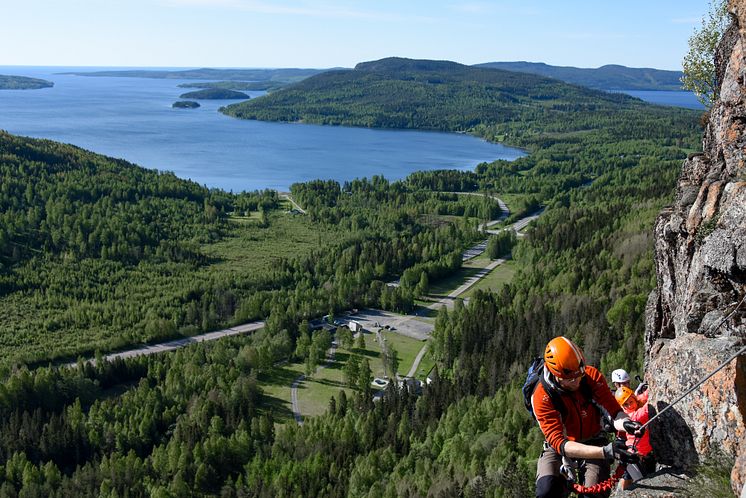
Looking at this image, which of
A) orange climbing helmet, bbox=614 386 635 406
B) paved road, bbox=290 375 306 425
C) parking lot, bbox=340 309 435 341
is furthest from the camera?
parking lot, bbox=340 309 435 341

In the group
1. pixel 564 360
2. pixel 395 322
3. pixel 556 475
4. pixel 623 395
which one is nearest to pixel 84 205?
pixel 395 322

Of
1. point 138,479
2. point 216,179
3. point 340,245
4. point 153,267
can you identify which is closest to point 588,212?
point 340,245

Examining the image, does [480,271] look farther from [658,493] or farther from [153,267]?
[658,493]

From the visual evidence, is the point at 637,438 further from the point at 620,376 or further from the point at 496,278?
the point at 496,278

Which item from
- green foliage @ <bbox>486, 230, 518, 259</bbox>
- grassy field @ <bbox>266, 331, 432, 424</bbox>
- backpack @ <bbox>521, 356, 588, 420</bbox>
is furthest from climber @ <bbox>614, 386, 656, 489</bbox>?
green foliage @ <bbox>486, 230, 518, 259</bbox>

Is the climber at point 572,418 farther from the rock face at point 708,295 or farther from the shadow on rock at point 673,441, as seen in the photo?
the rock face at point 708,295

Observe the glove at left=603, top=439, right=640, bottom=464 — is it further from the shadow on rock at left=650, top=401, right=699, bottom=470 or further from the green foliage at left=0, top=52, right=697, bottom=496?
the green foliage at left=0, top=52, right=697, bottom=496

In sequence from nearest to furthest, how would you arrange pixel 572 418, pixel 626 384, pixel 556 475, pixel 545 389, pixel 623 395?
pixel 545 389
pixel 572 418
pixel 556 475
pixel 623 395
pixel 626 384
